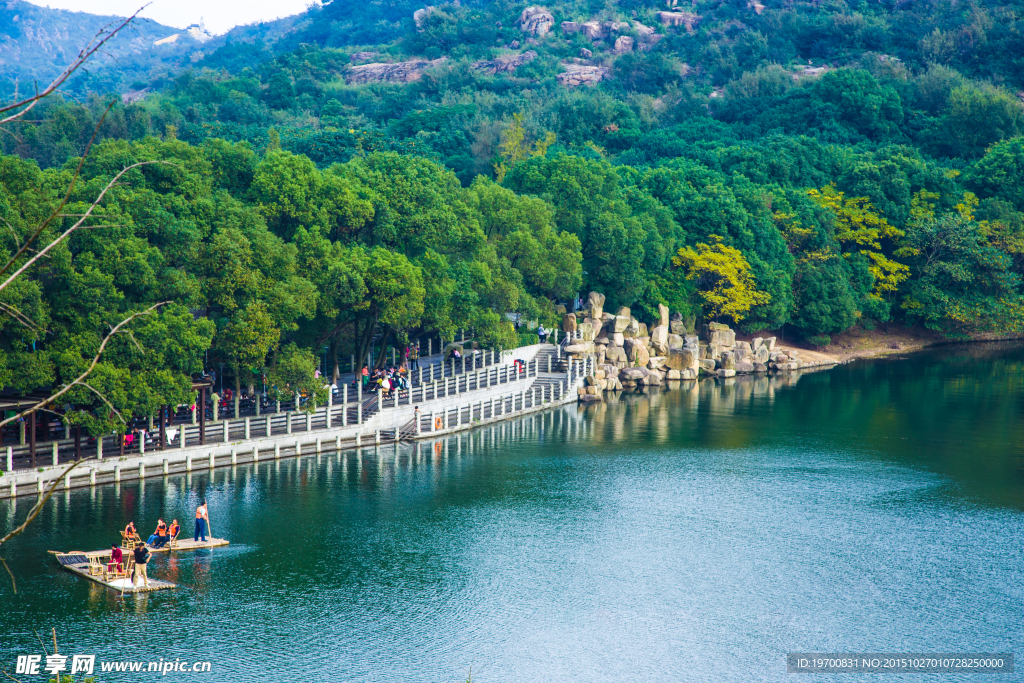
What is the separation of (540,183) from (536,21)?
92.3 metres

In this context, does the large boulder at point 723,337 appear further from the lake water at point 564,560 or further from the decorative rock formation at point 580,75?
the decorative rock formation at point 580,75

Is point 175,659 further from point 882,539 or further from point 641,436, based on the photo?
point 641,436

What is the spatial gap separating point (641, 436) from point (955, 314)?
Answer: 1914 inches

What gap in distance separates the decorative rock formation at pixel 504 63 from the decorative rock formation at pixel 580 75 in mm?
6093

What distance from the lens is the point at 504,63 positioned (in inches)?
5960

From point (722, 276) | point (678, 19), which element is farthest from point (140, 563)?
point (678, 19)

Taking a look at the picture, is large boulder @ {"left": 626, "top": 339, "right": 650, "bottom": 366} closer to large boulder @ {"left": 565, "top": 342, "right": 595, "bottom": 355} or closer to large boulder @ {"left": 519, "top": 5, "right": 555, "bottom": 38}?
large boulder @ {"left": 565, "top": 342, "right": 595, "bottom": 355}

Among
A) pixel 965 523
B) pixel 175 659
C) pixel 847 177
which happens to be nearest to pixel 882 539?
pixel 965 523

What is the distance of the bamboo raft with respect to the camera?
32594mm

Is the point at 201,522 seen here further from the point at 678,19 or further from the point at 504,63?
the point at 678,19

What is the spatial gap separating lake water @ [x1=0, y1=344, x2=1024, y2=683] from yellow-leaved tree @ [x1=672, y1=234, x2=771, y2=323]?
2591 cm

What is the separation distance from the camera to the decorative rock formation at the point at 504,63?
149625 mm

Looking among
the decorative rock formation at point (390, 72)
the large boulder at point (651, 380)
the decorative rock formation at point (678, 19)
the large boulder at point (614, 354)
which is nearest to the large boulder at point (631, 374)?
the large boulder at point (651, 380)

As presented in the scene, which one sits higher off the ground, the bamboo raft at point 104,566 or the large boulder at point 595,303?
the large boulder at point 595,303
